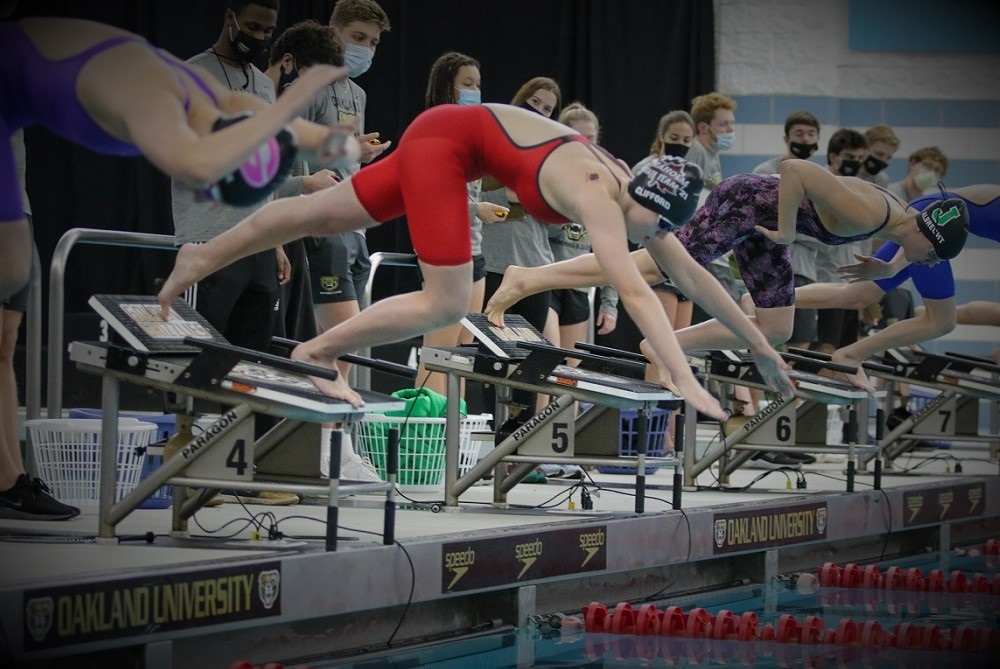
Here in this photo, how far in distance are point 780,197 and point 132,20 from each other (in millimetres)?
6457

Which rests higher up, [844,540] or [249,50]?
[249,50]

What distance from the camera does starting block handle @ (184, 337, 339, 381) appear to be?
12.9 feet

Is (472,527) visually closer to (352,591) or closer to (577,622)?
(577,622)

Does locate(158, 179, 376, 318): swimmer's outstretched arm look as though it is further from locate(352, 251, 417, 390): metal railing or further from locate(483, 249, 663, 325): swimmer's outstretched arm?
locate(352, 251, 417, 390): metal railing

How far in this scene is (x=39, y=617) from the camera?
2.96m

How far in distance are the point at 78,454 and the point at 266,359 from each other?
110cm

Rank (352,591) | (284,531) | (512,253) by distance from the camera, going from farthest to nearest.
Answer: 1. (512,253)
2. (284,531)
3. (352,591)

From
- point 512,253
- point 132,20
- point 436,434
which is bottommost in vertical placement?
point 436,434

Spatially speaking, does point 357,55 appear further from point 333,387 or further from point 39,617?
point 39,617

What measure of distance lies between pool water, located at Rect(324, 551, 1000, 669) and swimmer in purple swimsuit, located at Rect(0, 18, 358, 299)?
1.53 meters

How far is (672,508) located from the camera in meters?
5.53

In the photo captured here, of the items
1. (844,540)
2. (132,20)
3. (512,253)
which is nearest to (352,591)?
(512,253)

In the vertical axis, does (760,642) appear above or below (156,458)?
below

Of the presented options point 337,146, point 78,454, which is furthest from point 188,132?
point 78,454
